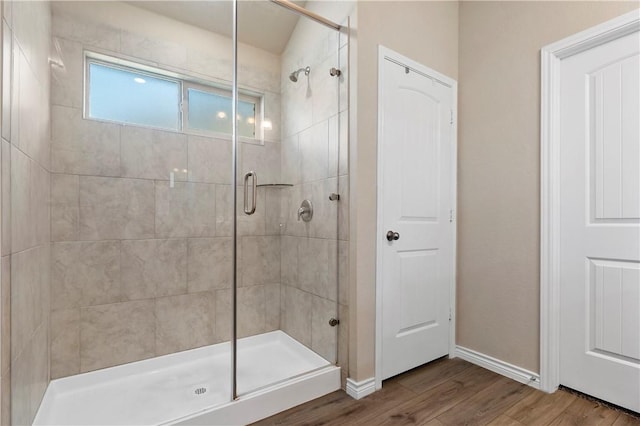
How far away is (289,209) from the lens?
2.38 m

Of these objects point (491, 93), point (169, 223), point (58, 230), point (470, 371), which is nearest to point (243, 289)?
point (169, 223)

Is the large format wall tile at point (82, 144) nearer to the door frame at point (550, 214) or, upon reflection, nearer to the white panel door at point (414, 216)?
the white panel door at point (414, 216)

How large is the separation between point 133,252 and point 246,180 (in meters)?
0.89

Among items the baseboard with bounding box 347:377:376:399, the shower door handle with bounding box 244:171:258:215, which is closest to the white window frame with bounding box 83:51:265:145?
the shower door handle with bounding box 244:171:258:215

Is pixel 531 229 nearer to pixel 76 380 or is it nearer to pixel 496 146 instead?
pixel 496 146

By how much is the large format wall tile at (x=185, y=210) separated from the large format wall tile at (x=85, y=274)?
33cm

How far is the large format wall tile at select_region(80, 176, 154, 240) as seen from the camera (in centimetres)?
210

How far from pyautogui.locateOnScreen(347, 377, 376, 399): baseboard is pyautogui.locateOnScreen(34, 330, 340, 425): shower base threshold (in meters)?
0.09

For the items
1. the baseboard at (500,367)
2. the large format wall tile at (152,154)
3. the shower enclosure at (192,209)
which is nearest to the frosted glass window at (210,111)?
the shower enclosure at (192,209)

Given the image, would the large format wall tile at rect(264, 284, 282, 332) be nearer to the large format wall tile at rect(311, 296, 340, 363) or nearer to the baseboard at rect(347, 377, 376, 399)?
the large format wall tile at rect(311, 296, 340, 363)

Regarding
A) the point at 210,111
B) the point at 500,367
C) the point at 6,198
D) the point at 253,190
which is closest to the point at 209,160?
the point at 210,111

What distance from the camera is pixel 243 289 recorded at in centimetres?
255

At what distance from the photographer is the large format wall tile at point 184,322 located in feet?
7.72

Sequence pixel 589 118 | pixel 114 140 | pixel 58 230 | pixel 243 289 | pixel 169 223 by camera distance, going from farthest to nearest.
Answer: pixel 243 289, pixel 169 223, pixel 114 140, pixel 58 230, pixel 589 118
